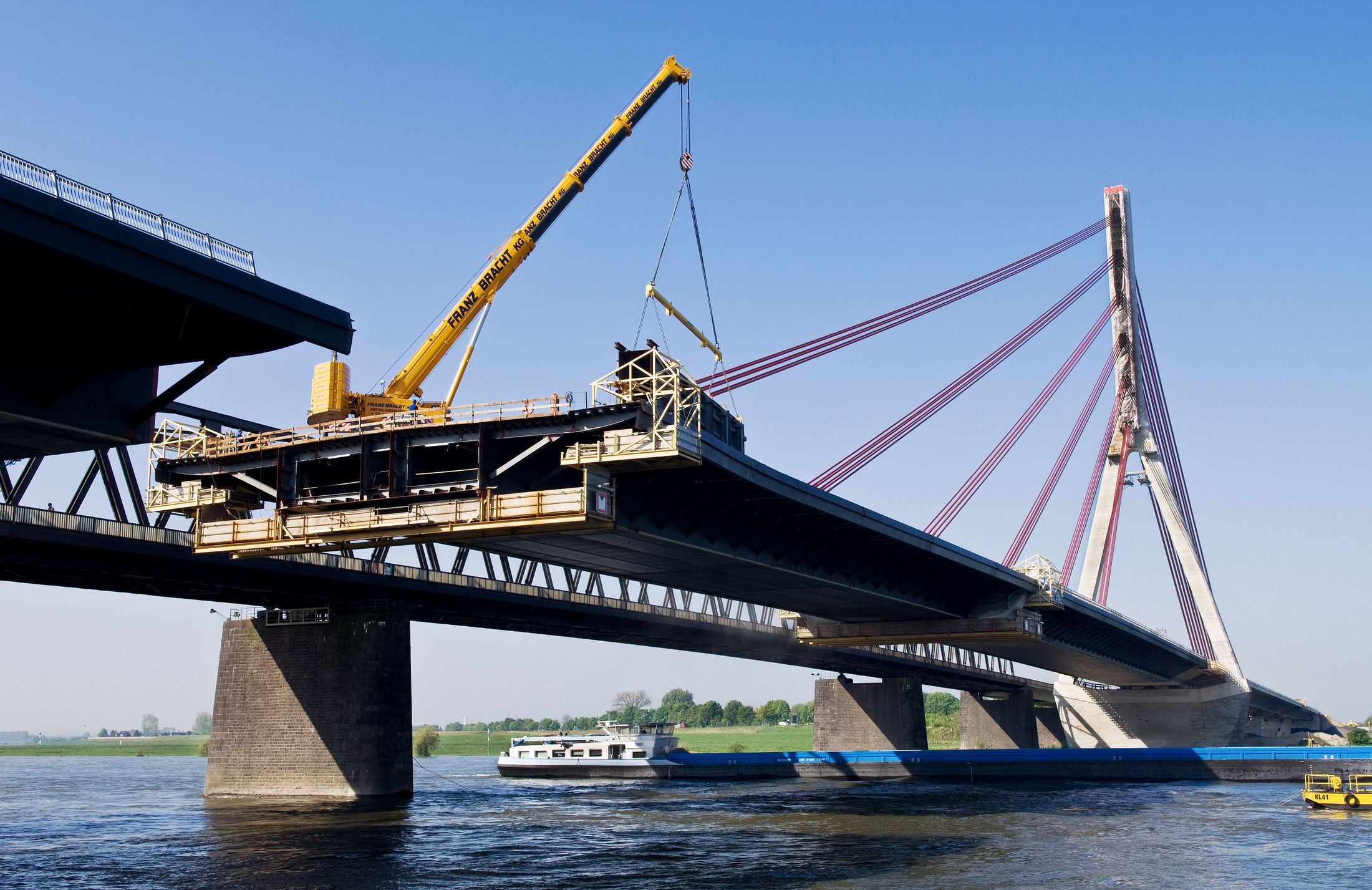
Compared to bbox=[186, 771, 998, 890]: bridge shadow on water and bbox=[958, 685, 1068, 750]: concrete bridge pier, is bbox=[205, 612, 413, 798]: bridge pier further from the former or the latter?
bbox=[958, 685, 1068, 750]: concrete bridge pier

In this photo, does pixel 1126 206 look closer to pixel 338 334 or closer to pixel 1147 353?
pixel 1147 353

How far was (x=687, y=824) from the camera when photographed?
55312mm

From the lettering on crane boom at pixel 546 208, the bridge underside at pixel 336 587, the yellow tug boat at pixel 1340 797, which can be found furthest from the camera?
the lettering on crane boom at pixel 546 208

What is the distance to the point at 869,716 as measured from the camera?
109000 mm

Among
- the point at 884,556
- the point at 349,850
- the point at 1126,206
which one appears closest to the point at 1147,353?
the point at 1126,206

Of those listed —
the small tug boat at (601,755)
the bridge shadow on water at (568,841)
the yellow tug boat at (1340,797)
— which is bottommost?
the yellow tug boat at (1340,797)

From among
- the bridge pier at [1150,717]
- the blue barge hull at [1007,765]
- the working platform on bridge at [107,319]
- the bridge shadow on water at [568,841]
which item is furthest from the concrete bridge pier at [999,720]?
the working platform on bridge at [107,319]

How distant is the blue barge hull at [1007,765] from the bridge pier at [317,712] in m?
45.7

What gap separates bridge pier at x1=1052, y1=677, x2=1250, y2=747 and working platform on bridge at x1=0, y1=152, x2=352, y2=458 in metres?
97.2

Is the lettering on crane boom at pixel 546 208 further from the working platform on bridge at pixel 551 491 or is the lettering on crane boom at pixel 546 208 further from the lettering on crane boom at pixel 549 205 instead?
the working platform on bridge at pixel 551 491

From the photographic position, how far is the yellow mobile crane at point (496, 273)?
191 feet

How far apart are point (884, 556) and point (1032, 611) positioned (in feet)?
60.0

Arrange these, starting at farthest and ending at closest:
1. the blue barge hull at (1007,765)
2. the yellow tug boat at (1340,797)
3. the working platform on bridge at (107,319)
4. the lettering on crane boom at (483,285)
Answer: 1. the blue barge hull at (1007,765)
2. the lettering on crane boom at (483,285)
3. the yellow tug boat at (1340,797)
4. the working platform on bridge at (107,319)

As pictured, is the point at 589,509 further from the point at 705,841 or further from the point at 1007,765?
the point at 1007,765
